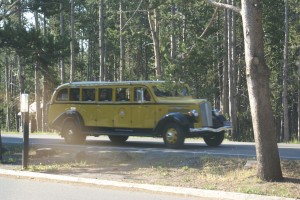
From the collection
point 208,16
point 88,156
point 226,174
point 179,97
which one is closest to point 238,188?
point 226,174

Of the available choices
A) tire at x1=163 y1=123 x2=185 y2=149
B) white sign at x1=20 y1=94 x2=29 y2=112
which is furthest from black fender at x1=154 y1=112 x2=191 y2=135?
white sign at x1=20 y1=94 x2=29 y2=112

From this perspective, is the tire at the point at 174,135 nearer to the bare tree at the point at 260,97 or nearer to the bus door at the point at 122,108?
the bus door at the point at 122,108

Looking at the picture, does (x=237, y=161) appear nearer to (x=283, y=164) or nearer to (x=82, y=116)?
(x=283, y=164)

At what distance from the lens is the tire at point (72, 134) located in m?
18.2

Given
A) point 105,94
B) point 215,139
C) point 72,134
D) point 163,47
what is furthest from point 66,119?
point 163,47

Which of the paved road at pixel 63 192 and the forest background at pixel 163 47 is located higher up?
the forest background at pixel 163 47

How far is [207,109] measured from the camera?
16.1 m

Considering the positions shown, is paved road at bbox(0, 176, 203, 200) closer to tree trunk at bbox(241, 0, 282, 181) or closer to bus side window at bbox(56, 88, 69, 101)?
tree trunk at bbox(241, 0, 282, 181)

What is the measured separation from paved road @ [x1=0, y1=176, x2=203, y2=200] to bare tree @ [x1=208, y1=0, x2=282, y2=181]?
1781 mm

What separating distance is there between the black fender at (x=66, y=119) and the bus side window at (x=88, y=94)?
66cm

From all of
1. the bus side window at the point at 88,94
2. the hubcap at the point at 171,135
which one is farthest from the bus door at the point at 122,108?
the hubcap at the point at 171,135

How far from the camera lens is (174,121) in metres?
15.6

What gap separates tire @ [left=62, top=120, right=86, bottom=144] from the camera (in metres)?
18.2

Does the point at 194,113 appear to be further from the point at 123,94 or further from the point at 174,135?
the point at 123,94
